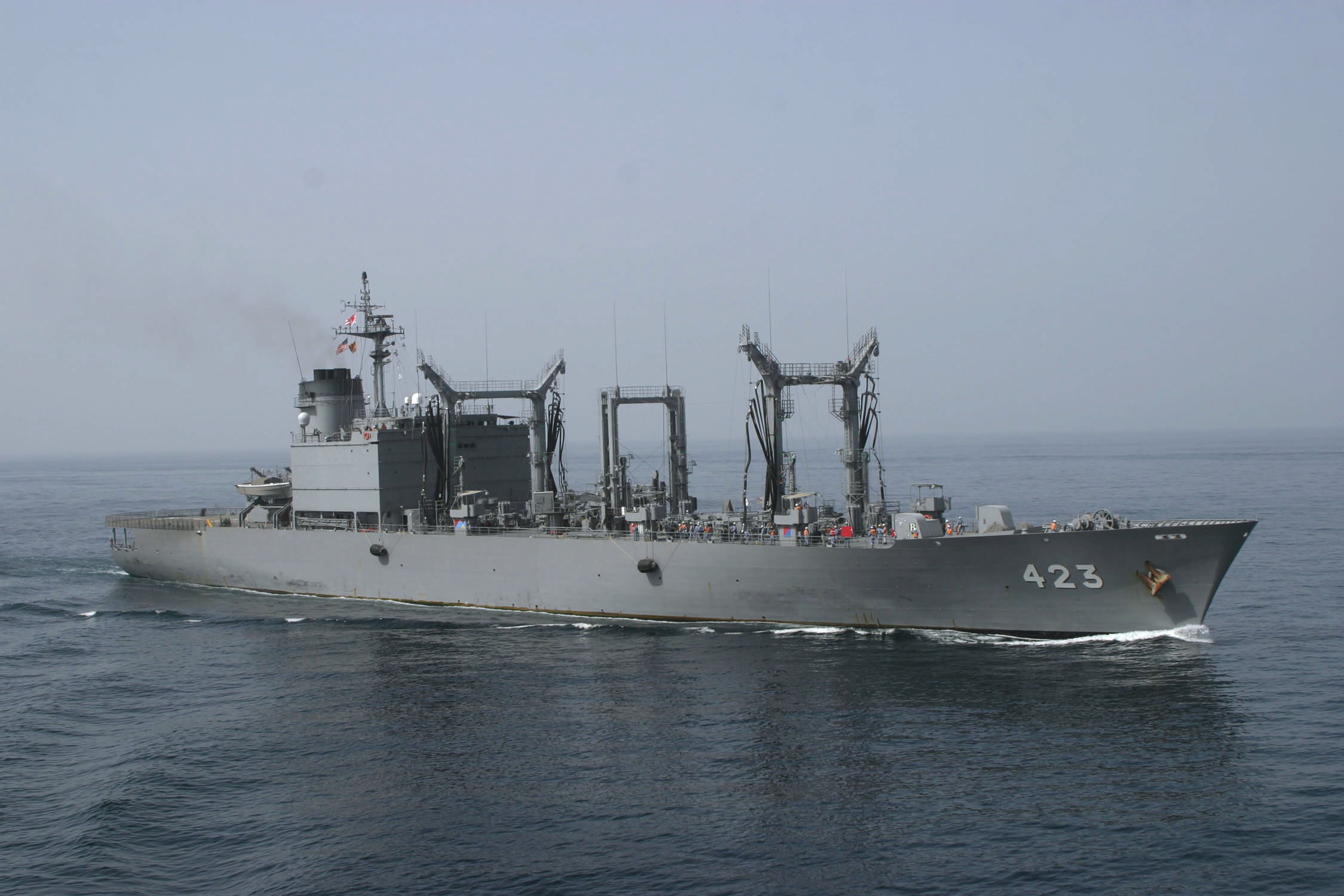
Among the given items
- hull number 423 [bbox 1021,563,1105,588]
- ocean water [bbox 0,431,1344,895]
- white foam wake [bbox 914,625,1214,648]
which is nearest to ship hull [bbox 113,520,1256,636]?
hull number 423 [bbox 1021,563,1105,588]

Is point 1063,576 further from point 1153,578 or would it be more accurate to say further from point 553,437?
point 553,437

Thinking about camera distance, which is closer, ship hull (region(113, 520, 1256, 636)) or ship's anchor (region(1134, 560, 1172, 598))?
ship's anchor (region(1134, 560, 1172, 598))

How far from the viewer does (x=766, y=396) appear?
33.8 metres

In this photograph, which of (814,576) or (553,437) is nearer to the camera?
(814,576)

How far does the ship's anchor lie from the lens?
27.2m

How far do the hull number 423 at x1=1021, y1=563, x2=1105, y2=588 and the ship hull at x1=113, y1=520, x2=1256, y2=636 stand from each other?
1.3 inches

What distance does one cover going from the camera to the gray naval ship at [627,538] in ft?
92.2

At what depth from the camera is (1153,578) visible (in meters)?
27.4

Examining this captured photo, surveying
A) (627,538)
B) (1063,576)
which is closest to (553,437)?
(627,538)

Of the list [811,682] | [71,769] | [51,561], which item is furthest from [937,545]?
[51,561]

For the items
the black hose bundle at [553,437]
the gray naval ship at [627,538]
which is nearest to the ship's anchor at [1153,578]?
the gray naval ship at [627,538]

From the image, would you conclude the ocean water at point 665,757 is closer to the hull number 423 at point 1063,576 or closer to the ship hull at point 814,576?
the ship hull at point 814,576

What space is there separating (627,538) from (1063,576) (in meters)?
13.4

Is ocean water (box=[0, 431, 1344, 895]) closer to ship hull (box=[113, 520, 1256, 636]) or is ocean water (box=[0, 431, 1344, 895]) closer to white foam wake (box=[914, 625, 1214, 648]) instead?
white foam wake (box=[914, 625, 1214, 648])
